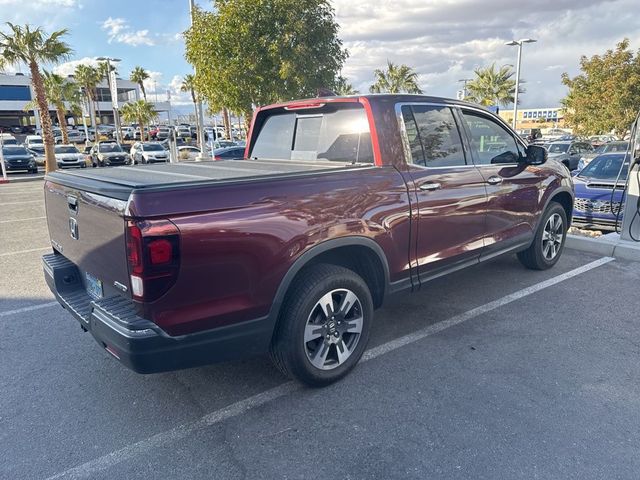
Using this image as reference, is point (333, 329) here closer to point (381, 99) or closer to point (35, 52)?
point (381, 99)

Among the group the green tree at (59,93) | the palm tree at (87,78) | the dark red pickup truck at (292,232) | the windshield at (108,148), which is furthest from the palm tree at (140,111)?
the dark red pickup truck at (292,232)

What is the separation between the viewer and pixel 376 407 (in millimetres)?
2941

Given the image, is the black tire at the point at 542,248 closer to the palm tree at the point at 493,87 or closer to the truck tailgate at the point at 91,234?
the truck tailgate at the point at 91,234

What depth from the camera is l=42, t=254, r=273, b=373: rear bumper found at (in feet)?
7.95

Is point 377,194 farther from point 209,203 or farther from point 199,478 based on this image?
point 199,478

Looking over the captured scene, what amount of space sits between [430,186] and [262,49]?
12.0m

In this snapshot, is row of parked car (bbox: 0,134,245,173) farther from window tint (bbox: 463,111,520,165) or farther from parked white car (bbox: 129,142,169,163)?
window tint (bbox: 463,111,520,165)

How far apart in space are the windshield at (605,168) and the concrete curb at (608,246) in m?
2.22

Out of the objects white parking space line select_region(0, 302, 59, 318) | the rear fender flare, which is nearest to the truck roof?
the rear fender flare

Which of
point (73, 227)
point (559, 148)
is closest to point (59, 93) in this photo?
point (559, 148)

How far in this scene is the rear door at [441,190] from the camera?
359 cm

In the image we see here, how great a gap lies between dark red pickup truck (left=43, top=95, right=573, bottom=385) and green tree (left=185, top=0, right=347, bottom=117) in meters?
10.2

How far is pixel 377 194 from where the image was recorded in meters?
3.23

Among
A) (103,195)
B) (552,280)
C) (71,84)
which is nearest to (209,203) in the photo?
(103,195)
